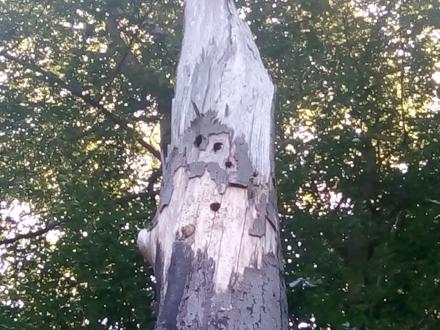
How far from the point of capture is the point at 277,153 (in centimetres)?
747

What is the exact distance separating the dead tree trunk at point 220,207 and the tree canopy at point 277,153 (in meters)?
1.97

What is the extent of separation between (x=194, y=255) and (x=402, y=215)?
12.3 ft

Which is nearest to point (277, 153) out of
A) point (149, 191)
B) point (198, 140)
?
point (149, 191)

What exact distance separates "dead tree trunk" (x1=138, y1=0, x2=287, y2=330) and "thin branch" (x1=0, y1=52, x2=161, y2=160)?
450cm

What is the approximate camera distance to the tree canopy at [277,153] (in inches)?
232

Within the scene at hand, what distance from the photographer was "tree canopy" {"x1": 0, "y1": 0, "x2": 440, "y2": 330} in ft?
19.3

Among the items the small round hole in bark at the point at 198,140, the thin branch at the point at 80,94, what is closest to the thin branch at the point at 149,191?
the thin branch at the point at 80,94

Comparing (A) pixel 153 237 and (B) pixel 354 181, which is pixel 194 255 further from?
(B) pixel 354 181

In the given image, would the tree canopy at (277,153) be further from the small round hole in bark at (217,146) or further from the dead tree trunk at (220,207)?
the small round hole in bark at (217,146)

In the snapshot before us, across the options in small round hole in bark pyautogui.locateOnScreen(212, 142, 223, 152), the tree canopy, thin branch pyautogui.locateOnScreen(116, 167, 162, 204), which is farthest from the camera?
thin branch pyautogui.locateOnScreen(116, 167, 162, 204)

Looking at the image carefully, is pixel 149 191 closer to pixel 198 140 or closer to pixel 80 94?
pixel 80 94

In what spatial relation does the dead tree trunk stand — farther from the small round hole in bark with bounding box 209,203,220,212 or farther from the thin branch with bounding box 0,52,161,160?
the thin branch with bounding box 0,52,161,160

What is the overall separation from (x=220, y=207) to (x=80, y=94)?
18.8ft

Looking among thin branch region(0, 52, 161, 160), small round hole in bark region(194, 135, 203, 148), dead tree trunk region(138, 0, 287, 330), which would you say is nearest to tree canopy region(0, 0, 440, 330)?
thin branch region(0, 52, 161, 160)
